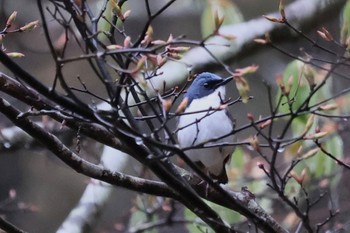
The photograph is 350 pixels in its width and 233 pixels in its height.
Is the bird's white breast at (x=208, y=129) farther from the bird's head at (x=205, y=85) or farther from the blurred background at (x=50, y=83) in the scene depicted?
the blurred background at (x=50, y=83)

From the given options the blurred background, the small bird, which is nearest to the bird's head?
the small bird

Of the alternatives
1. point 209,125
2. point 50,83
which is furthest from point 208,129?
point 50,83

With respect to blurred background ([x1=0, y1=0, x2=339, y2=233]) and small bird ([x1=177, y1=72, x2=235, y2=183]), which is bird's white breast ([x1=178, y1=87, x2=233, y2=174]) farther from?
blurred background ([x1=0, y1=0, x2=339, y2=233])

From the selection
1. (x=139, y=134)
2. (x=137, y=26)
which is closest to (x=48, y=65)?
(x=137, y=26)

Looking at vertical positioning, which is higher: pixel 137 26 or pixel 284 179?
pixel 137 26

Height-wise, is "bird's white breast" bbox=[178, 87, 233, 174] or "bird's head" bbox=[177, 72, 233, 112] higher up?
"bird's head" bbox=[177, 72, 233, 112]

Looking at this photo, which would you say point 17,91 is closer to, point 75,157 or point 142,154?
point 75,157

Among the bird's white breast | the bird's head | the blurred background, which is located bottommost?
the bird's white breast

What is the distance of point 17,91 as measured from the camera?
5.40 feet

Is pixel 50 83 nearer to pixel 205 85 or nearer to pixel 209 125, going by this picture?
pixel 205 85

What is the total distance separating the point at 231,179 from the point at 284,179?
2195mm

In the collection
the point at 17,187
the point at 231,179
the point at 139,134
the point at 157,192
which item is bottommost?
the point at 139,134

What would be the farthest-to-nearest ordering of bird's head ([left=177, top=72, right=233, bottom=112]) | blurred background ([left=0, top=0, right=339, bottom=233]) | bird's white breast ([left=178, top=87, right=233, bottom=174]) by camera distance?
blurred background ([left=0, top=0, right=339, bottom=233])
bird's head ([left=177, top=72, right=233, bottom=112])
bird's white breast ([left=178, top=87, right=233, bottom=174])

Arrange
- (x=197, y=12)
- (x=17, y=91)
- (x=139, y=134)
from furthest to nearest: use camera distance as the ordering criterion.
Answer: (x=197, y=12) < (x=17, y=91) < (x=139, y=134)
